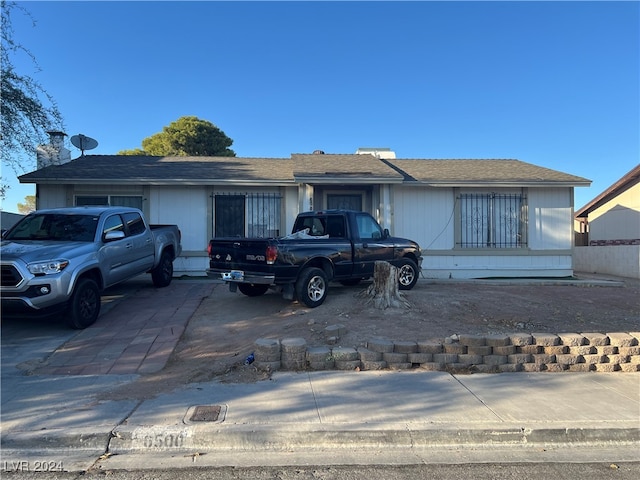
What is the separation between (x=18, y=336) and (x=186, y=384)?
3.75 m

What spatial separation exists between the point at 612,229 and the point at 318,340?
59.6 feet

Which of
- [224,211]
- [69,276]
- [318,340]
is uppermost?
[224,211]

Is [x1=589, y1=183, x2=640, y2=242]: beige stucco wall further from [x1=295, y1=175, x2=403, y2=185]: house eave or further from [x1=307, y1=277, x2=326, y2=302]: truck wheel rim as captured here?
[x1=307, y1=277, x2=326, y2=302]: truck wheel rim

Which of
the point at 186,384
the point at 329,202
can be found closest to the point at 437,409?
the point at 186,384

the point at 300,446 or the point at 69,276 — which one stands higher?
the point at 69,276

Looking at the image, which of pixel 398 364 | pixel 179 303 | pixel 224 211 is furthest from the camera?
pixel 224 211

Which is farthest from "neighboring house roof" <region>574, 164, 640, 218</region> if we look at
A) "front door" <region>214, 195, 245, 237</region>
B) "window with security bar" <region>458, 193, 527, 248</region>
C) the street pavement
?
"front door" <region>214, 195, 245, 237</region>

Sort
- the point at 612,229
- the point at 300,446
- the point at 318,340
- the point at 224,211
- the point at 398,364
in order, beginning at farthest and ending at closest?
the point at 612,229 < the point at 224,211 < the point at 318,340 < the point at 398,364 < the point at 300,446

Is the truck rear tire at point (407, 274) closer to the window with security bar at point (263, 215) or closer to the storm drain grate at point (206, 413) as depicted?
the window with security bar at point (263, 215)

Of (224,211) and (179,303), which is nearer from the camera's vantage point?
(179,303)

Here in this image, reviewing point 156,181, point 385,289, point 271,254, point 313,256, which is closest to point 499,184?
point 385,289

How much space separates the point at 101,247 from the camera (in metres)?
7.97

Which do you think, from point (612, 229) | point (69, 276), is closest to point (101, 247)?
point (69, 276)

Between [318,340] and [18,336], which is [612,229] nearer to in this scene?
[318,340]
